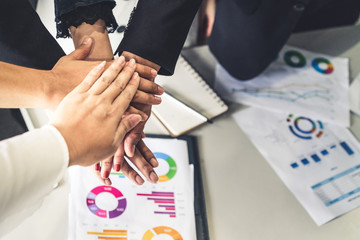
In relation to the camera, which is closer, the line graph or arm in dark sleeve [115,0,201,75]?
arm in dark sleeve [115,0,201,75]

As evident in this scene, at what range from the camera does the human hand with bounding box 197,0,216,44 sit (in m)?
1.05

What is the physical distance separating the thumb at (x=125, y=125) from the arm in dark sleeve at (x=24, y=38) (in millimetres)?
245

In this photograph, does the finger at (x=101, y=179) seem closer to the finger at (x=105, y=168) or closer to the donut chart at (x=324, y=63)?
the finger at (x=105, y=168)

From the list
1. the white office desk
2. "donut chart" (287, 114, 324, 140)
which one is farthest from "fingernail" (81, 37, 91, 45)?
"donut chart" (287, 114, 324, 140)

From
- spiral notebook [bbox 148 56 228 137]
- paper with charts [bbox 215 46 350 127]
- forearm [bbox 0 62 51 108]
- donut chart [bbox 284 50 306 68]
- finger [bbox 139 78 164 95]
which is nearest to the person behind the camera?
forearm [bbox 0 62 51 108]

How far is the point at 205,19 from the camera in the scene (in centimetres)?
108

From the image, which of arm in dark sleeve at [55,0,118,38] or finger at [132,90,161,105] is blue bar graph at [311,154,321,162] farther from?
arm in dark sleeve at [55,0,118,38]

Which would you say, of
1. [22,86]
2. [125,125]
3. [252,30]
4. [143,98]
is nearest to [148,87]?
[143,98]

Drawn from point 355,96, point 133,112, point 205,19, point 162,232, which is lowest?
point 162,232

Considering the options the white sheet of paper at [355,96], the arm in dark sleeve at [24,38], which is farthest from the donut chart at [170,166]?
the white sheet of paper at [355,96]

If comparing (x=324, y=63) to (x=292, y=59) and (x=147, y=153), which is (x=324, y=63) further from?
(x=147, y=153)

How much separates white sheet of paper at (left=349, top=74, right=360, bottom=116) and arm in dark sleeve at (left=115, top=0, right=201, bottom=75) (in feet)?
1.81

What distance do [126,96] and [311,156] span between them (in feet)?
1.65

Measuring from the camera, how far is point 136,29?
0.72 meters
